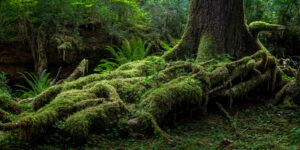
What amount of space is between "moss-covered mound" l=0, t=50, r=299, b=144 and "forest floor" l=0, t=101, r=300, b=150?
169 millimetres

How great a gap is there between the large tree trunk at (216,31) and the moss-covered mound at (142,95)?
0.79 m

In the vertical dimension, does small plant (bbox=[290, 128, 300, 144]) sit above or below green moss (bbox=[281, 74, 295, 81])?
below

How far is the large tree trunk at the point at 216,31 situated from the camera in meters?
7.79

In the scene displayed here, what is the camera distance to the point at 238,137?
5117mm

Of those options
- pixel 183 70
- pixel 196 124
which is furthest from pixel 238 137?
pixel 183 70

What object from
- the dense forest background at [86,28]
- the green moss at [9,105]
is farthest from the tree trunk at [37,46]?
the green moss at [9,105]

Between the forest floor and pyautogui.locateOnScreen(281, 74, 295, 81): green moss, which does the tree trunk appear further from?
pyautogui.locateOnScreen(281, 74, 295, 81): green moss

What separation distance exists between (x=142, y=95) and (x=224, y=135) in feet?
5.12

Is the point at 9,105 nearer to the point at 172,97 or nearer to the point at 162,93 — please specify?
the point at 162,93

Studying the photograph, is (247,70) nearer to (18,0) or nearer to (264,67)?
(264,67)

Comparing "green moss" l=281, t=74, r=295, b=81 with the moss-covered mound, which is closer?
the moss-covered mound

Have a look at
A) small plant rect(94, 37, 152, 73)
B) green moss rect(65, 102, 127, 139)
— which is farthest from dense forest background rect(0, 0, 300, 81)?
green moss rect(65, 102, 127, 139)

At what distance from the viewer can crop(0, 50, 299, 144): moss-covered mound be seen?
4508 mm

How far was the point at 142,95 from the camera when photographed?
18.7 ft
